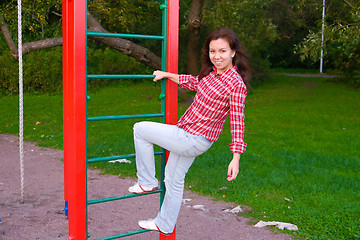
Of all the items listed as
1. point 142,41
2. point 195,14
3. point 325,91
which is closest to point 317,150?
point 195,14

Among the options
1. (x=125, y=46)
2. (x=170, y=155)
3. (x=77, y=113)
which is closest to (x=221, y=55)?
(x=170, y=155)

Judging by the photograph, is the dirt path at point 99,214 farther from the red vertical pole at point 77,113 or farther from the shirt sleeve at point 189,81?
the shirt sleeve at point 189,81

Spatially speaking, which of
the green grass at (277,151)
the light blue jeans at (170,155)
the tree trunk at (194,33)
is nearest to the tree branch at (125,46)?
the green grass at (277,151)

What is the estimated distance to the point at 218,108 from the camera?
299 centimetres

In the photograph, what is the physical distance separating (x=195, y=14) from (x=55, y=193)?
9.30 metres

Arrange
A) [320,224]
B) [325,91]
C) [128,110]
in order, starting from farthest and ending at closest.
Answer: [325,91] → [128,110] → [320,224]

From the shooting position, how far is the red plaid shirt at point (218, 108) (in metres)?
2.88

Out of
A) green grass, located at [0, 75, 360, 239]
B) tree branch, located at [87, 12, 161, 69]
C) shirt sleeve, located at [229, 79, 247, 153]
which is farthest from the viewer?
tree branch, located at [87, 12, 161, 69]

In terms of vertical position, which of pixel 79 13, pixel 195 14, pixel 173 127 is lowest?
pixel 173 127

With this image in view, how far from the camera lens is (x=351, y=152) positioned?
7172 millimetres

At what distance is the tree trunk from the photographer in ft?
43.3

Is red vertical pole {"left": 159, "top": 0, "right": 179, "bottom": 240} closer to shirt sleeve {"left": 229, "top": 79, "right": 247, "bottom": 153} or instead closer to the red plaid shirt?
the red plaid shirt

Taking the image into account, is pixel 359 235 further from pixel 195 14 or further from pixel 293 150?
pixel 195 14

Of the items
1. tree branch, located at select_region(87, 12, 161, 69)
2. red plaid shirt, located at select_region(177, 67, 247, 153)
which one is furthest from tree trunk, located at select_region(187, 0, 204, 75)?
red plaid shirt, located at select_region(177, 67, 247, 153)
